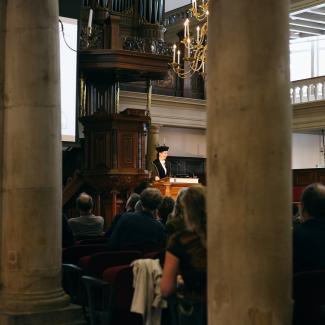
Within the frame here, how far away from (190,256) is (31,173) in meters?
2.14

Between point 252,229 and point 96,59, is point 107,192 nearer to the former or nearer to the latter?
point 96,59

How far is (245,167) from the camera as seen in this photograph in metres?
3.18

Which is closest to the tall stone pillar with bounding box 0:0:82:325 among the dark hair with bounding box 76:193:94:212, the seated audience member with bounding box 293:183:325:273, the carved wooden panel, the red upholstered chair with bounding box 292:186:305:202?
the dark hair with bounding box 76:193:94:212

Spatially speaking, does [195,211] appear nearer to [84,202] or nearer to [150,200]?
[150,200]

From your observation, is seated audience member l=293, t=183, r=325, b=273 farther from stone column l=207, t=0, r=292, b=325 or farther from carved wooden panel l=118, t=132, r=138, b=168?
carved wooden panel l=118, t=132, r=138, b=168

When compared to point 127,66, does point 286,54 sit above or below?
below

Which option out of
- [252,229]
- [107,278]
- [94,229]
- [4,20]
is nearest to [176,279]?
[252,229]

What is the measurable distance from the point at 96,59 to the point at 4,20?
978cm

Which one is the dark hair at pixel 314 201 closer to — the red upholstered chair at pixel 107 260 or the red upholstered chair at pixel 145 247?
the red upholstered chair at pixel 107 260

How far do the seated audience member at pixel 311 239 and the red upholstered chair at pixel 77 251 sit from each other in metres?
2.42

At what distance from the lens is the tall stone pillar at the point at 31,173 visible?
5.34 m

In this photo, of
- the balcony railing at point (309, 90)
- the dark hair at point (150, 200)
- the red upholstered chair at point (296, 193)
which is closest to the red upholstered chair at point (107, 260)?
the dark hair at point (150, 200)

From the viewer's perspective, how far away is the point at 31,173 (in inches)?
213

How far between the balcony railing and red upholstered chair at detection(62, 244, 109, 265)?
52.7 feet
